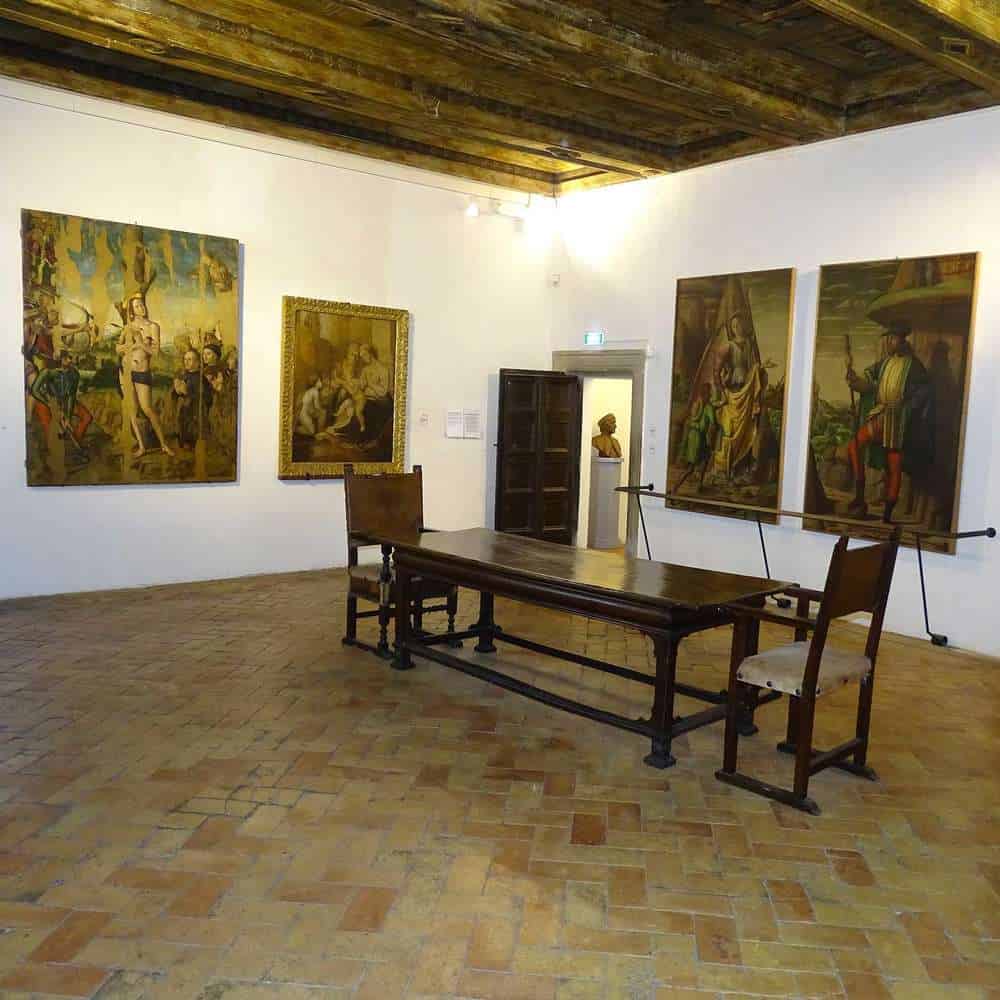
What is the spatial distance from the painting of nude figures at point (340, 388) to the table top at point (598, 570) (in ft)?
10.3

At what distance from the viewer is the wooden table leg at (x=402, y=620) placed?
6.04 metres

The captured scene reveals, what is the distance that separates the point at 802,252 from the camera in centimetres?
820

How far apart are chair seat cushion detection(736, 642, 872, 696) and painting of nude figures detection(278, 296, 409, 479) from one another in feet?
→ 18.9

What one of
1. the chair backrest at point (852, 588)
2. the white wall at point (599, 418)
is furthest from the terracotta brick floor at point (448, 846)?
the white wall at point (599, 418)

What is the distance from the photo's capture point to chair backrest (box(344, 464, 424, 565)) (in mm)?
6535

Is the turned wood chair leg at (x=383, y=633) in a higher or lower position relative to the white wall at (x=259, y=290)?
lower

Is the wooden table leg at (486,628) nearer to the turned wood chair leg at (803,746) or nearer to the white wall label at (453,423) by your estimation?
the turned wood chair leg at (803,746)

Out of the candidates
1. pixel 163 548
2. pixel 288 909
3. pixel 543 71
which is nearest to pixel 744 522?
Answer: pixel 543 71

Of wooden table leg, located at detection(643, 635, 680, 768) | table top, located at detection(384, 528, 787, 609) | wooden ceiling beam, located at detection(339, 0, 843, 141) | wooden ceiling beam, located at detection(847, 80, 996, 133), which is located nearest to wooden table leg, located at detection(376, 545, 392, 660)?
table top, located at detection(384, 528, 787, 609)

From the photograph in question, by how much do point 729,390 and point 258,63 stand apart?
4.83 m

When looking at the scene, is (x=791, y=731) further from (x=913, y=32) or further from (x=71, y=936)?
(x=913, y=32)

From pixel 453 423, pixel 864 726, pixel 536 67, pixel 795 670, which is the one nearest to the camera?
pixel 795 670

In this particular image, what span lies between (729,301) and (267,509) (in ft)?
15.6

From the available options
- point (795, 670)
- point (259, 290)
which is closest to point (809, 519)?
point (795, 670)
